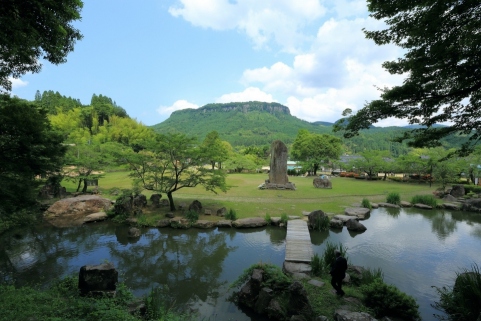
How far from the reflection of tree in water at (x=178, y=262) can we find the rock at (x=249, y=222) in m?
0.99

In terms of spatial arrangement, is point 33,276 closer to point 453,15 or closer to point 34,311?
point 34,311

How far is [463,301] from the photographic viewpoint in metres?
5.39

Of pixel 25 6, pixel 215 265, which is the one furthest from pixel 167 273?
pixel 25 6

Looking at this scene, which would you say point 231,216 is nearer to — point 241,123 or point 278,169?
point 278,169

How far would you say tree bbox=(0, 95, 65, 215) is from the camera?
6555 mm

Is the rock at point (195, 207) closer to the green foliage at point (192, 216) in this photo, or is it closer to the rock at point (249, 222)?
the green foliage at point (192, 216)

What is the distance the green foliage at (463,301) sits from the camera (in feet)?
16.9

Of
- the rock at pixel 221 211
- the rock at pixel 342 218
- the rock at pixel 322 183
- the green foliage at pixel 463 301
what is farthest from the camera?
the rock at pixel 322 183

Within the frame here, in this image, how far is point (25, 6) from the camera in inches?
157

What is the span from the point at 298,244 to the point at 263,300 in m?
3.73

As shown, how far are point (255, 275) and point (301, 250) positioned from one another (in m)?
3.00

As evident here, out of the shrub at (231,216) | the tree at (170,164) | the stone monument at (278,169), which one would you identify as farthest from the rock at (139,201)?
the stone monument at (278,169)

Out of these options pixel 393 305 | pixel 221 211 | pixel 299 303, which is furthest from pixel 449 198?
pixel 299 303

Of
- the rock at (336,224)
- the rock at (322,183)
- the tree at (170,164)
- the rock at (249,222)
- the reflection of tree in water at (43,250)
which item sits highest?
the tree at (170,164)
